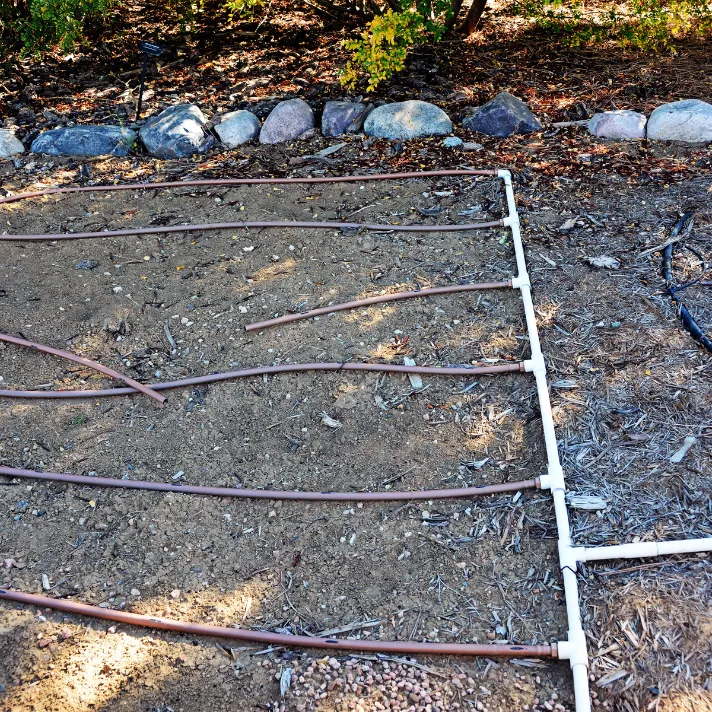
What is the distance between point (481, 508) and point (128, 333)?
2.28m

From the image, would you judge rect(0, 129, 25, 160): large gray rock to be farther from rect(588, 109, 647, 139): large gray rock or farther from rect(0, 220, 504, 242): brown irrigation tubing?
rect(588, 109, 647, 139): large gray rock

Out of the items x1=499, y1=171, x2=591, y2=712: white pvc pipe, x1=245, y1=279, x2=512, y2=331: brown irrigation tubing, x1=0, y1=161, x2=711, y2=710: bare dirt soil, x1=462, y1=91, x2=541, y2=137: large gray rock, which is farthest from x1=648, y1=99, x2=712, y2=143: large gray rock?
x1=245, y1=279, x2=512, y2=331: brown irrigation tubing

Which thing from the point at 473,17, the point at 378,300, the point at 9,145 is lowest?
the point at 378,300

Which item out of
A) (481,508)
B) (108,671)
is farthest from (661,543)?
(108,671)

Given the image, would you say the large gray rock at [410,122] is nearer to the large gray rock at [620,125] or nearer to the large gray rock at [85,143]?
the large gray rock at [620,125]

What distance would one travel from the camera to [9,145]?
232 inches

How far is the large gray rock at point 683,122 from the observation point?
523 centimetres

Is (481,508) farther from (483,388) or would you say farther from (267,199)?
(267,199)

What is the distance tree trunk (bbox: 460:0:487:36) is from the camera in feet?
22.3

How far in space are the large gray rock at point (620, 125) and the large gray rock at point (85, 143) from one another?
3.83 metres

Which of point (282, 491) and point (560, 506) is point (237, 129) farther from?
point (560, 506)

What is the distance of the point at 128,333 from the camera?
13.3 ft

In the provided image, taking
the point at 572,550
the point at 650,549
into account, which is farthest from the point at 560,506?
the point at 650,549

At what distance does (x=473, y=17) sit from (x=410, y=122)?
2.01 metres
